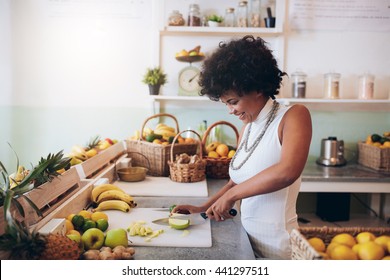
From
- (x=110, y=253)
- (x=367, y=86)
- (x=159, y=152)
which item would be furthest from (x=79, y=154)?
(x=367, y=86)

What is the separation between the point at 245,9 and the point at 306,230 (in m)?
2.06

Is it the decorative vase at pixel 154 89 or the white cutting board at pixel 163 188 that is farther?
the decorative vase at pixel 154 89

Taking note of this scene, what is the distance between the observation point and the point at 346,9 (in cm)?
253

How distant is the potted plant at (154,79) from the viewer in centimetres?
246

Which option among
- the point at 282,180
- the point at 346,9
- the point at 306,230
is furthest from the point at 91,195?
the point at 346,9

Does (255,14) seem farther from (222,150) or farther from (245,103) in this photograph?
(245,103)

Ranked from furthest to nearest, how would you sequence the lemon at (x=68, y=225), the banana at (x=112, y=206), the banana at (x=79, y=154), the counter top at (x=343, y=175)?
the counter top at (x=343, y=175) → the banana at (x=79, y=154) → the banana at (x=112, y=206) → the lemon at (x=68, y=225)

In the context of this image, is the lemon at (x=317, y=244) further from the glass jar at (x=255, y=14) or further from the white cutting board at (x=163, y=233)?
the glass jar at (x=255, y=14)

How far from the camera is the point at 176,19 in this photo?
247 cm

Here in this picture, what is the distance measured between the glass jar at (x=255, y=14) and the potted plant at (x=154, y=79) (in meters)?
0.70

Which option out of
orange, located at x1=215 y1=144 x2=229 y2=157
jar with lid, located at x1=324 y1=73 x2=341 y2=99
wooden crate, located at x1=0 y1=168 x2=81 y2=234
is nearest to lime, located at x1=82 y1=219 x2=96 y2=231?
wooden crate, located at x1=0 y1=168 x2=81 y2=234

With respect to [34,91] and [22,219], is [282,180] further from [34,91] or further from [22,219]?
[34,91]

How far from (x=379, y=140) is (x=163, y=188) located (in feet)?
5.15

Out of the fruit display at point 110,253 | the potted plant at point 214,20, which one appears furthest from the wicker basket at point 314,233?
the potted plant at point 214,20
